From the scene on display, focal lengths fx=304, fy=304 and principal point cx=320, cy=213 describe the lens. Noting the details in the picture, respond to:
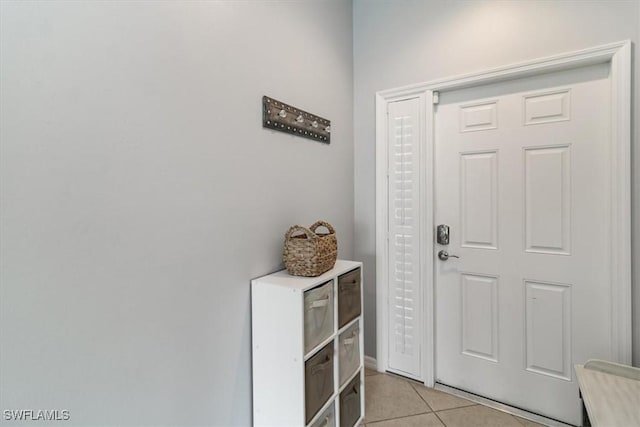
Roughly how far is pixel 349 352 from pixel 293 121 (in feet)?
4.23

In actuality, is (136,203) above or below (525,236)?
above

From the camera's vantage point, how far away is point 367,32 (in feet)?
7.41

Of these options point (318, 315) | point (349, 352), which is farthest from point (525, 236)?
point (318, 315)

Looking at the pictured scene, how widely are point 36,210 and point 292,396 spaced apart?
1104 mm

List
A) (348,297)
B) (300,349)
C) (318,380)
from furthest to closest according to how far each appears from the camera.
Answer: (348,297)
(318,380)
(300,349)

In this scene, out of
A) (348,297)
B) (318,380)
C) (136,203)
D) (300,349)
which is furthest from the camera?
(348,297)

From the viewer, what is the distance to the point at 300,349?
1.25 meters

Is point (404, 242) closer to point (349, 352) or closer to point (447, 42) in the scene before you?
point (349, 352)

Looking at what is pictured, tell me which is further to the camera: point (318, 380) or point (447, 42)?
point (447, 42)

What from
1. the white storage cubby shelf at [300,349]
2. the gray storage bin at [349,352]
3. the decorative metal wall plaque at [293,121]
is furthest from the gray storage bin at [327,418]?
the decorative metal wall plaque at [293,121]

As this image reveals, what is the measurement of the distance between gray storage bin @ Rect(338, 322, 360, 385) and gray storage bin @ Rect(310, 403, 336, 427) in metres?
0.13

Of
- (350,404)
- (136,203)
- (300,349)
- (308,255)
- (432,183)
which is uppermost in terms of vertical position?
(432,183)

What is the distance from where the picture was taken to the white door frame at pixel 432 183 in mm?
1486
